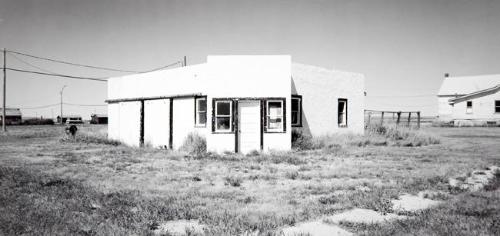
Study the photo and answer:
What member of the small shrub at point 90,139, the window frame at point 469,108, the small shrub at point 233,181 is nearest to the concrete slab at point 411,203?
the small shrub at point 233,181

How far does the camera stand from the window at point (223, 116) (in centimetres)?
1546

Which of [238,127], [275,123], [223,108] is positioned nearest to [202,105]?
[223,108]

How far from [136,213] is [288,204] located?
8.47 ft

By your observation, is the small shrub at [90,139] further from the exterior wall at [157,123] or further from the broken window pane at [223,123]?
the broken window pane at [223,123]

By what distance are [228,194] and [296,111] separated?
1065 centimetres

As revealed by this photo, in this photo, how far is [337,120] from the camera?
66.2ft

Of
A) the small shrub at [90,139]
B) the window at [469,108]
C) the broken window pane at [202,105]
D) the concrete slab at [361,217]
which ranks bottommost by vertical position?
the concrete slab at [361,217]

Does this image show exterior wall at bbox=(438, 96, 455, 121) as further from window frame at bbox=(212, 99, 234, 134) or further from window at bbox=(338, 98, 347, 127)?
window frame at bbox=(212, 99, 234, 134)

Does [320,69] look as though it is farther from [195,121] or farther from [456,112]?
[456,112]

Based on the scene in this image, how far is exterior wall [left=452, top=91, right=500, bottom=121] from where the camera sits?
42.1 m

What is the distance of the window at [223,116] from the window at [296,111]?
136 inches

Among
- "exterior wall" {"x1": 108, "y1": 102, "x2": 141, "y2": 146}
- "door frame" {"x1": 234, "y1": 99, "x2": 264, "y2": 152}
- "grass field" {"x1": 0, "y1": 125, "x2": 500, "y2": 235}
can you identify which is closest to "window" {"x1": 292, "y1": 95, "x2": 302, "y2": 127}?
"door frame" {"x1": 234, "y1": 99, "x2": 264, "y2": 152}

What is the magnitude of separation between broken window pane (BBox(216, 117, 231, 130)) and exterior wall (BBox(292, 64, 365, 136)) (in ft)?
11.9

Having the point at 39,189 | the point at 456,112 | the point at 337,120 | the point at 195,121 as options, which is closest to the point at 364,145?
the point at 337,120
